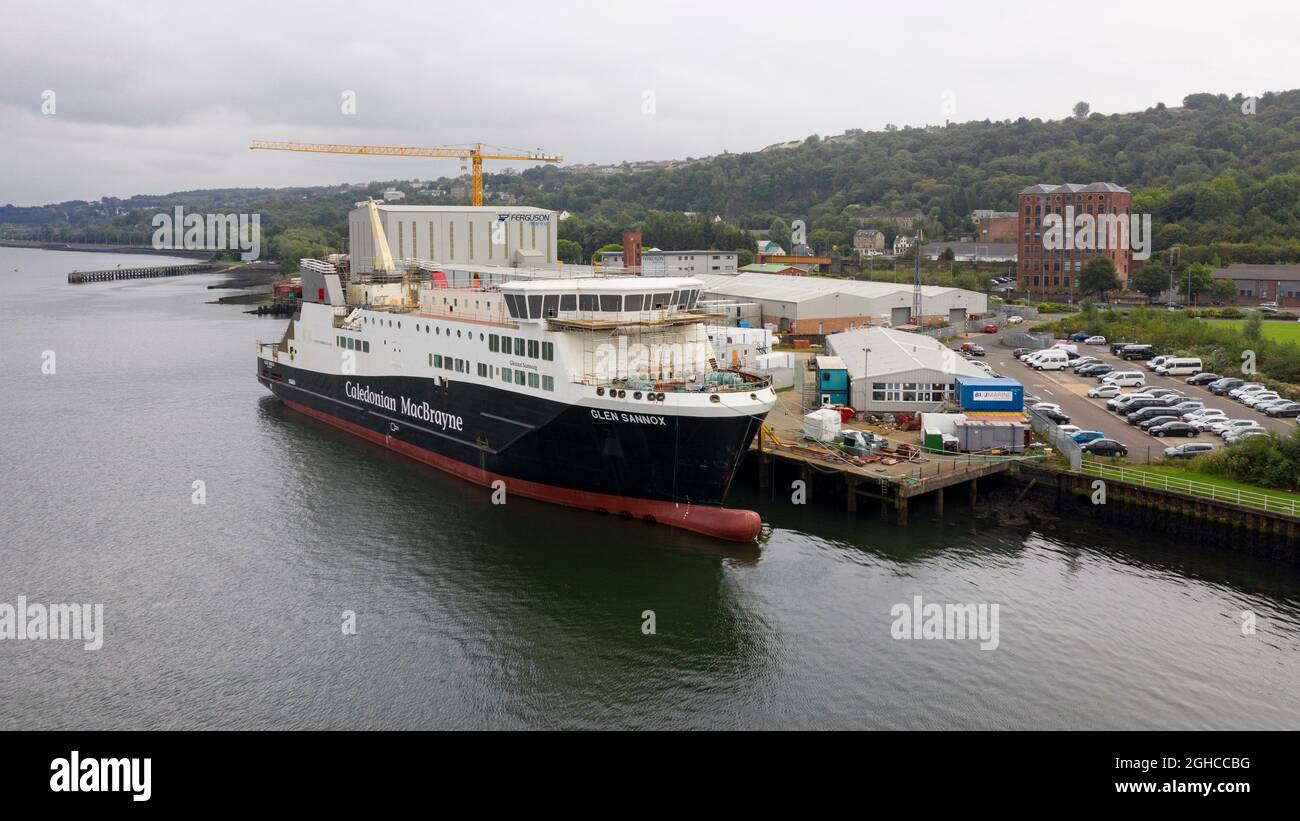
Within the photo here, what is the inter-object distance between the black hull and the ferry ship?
4 cm

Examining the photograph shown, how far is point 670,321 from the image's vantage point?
3353 centimetres

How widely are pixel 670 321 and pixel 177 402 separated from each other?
33.2m

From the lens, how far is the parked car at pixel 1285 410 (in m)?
39.8

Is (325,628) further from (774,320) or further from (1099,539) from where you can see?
(774,320)

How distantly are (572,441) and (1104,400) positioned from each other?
2576 cm

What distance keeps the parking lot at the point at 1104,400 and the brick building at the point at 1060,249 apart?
30.6 meters

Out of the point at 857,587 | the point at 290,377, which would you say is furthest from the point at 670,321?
the point at 290,377

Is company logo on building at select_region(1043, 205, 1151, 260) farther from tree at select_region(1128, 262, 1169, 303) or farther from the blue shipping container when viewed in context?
the blue shipping container

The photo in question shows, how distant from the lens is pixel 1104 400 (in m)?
44.8

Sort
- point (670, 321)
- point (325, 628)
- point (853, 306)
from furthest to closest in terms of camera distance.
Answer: point (853, 306)
point (670, 321)
point (325, 628)

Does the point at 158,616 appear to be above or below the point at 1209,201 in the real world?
below

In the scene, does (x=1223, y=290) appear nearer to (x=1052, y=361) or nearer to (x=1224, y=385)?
(x=1052, y=361)

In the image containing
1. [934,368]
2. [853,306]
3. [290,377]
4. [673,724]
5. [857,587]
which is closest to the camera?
[673,724]

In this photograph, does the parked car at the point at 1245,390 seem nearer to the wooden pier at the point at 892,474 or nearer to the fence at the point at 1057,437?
the fence at the point at 1057,437
